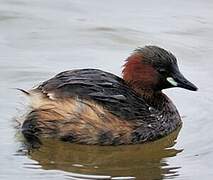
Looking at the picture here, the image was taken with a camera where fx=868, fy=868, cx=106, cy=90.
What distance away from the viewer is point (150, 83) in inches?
320

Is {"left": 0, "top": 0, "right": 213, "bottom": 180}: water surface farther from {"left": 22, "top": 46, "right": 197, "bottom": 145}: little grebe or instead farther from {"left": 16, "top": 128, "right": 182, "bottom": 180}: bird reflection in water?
{"left": 22, "top": 46, "right": 197, "bottom": 145}: little grebe

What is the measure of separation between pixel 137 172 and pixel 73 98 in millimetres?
960

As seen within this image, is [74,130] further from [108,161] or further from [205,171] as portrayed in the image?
[205,171]

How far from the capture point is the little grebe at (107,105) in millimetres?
7578

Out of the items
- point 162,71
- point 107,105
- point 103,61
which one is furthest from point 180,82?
point 103,61

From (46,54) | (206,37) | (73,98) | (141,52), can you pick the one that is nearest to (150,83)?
(141,52)

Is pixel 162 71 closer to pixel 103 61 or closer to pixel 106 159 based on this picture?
pixel 106 159

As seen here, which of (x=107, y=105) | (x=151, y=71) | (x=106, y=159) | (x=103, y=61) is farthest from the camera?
(x=103, y=61)

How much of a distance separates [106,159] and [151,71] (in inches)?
43.7

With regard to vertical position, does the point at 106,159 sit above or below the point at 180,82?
below

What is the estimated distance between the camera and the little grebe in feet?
24.9

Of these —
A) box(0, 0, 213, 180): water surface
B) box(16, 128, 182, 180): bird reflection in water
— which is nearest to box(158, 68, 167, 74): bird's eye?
box(0, 0, 213, 180): water surface

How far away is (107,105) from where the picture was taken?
302 inches

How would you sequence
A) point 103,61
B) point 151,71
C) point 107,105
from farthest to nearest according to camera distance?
point 103,61 → point 151,71 → point 107,105
